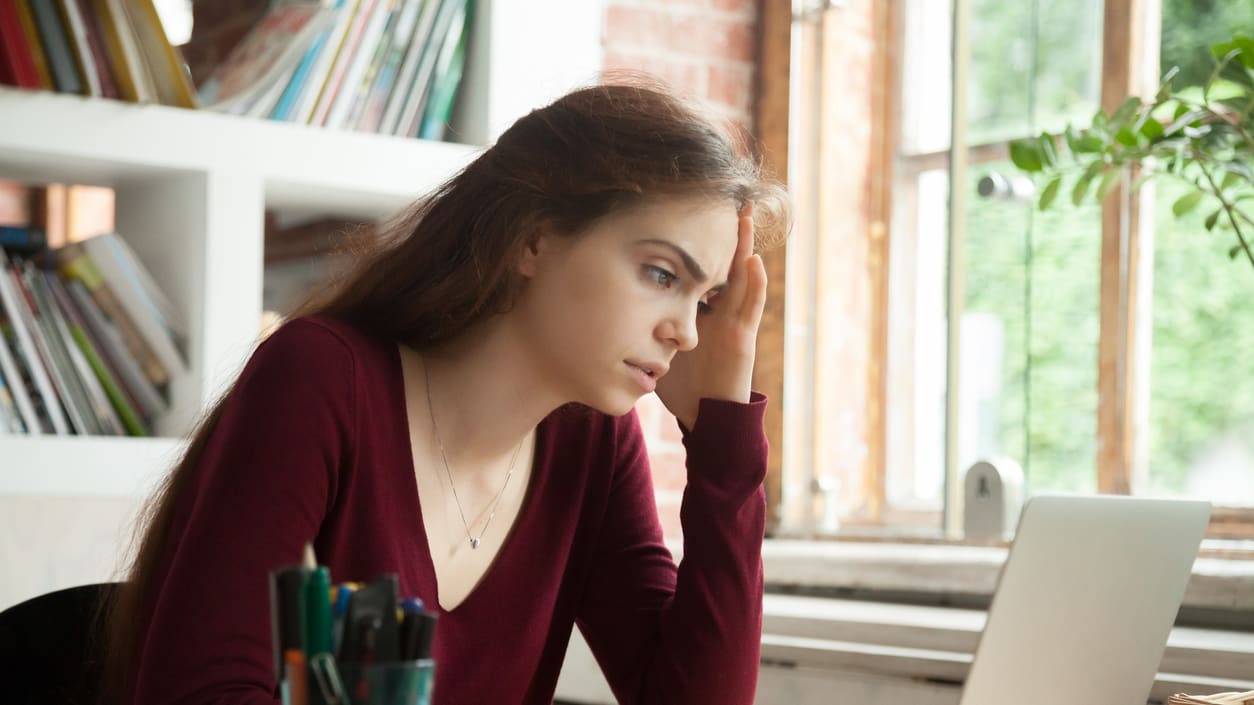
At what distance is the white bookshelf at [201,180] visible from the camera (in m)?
1.77

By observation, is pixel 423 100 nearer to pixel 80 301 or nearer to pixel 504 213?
pixel 80 301

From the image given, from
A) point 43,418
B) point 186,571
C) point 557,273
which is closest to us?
point 186,571

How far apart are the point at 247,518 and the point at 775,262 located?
1.40 metres

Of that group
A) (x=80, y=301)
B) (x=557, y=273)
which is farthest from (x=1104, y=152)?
(x=80, y=301)

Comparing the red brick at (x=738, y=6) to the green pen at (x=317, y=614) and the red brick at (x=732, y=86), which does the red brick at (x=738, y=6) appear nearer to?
the red brick at (x=732, y=86)

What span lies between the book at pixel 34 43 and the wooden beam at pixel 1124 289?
1.43 m

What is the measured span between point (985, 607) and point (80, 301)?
4.13 ft

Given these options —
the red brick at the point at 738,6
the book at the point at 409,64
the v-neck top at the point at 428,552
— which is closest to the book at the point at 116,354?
the book at the point at 409,64

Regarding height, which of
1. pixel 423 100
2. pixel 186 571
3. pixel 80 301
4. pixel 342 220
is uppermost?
pixel 423 100

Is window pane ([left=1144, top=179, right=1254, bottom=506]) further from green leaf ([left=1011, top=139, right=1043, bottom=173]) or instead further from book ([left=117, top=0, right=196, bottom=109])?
book ([left=117, top=0, right=196, bottom=109])

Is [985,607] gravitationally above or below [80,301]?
below

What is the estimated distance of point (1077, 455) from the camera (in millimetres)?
2035

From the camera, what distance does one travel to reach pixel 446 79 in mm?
2115

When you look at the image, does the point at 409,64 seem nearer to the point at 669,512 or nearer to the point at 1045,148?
the point at 669,512
